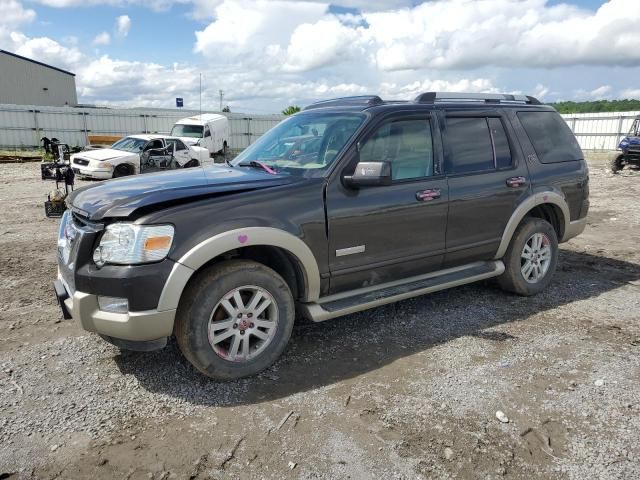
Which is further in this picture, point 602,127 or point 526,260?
point 602,127

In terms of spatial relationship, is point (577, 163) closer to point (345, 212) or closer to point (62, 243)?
point (345, 212)

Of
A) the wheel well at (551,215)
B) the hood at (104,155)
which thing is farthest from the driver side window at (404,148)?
the hood at (104,155)

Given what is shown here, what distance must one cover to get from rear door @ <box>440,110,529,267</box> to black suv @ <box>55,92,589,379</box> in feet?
0.05

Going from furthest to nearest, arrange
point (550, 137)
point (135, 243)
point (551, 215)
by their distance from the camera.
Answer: point (551, 215)
point (550, 137)
point (135, 243)

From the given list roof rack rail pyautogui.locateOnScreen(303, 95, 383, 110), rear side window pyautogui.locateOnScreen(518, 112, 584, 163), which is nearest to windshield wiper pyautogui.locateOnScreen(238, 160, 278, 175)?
roof rack rail pyautogui.locateOnScreen(303, 95, 383, 110)

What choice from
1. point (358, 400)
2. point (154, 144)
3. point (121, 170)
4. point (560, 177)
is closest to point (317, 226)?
point (358, 400)

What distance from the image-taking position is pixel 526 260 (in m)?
5.19

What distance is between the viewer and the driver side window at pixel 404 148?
407 cm

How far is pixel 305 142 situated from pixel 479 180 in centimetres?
164

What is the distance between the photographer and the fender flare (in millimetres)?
3121

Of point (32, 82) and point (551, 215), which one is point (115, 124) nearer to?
point (32, 82)

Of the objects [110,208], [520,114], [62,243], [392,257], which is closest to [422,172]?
[392,257]

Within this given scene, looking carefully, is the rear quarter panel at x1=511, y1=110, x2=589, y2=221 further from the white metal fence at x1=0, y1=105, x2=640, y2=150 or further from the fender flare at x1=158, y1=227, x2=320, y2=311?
the white metal fence at x1=0, y1=105, x2=640, y2=150

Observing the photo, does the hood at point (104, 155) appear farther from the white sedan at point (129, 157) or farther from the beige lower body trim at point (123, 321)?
the beige lower body trim at point (123, 321)
